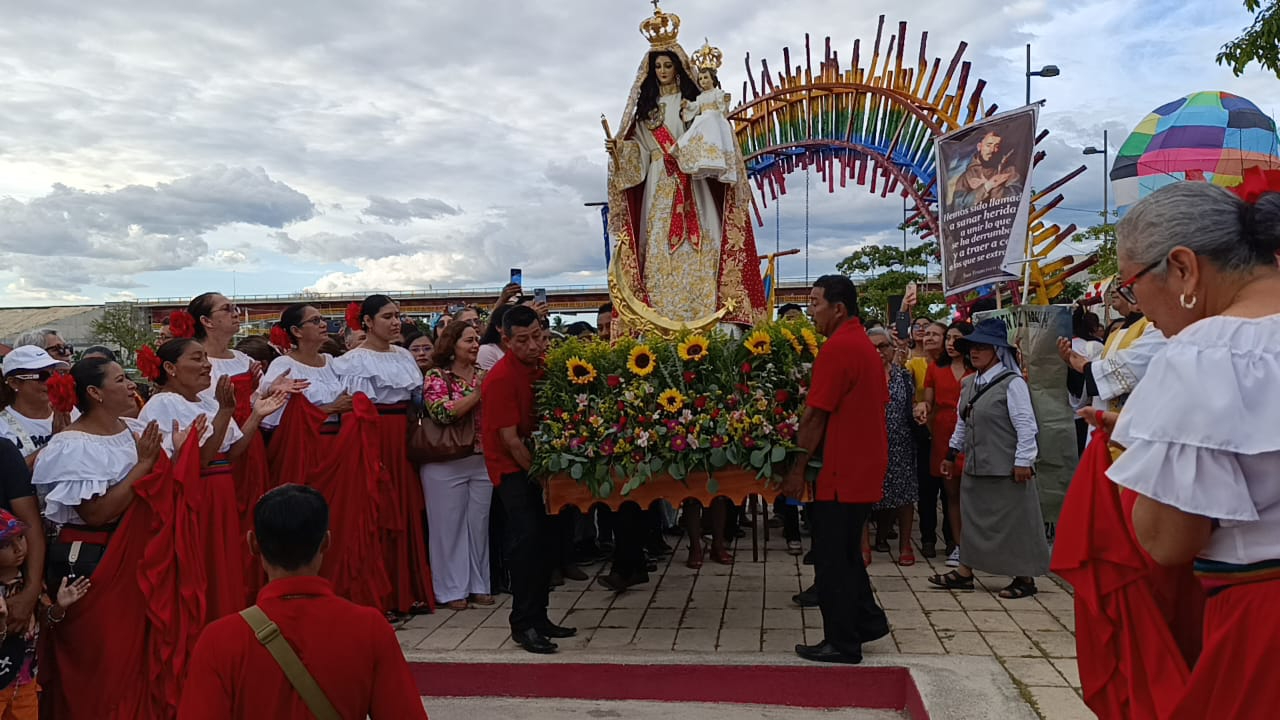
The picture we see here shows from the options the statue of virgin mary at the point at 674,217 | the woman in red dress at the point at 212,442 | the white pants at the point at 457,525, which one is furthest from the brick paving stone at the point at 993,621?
the woman in red dress at the point at 212,442

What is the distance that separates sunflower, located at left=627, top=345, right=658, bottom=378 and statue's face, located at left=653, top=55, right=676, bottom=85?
2.39 meters

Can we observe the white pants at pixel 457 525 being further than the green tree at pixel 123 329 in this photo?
No

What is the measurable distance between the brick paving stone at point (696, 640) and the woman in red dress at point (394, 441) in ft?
6.14

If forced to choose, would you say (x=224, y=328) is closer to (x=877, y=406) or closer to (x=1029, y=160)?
(x=877, y=406)

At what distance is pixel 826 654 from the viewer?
457cm

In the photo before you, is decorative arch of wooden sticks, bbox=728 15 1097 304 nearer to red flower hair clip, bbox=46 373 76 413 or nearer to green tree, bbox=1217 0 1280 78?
green tree, bbox=1217 0 1280 78

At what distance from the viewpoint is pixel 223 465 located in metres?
4.46

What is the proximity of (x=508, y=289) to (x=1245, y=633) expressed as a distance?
6268 millimetres

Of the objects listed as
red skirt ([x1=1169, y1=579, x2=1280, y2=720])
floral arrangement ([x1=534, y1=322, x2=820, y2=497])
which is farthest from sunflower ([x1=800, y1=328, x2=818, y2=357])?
red skirt ([x1=1169, y1=579, x2=1280, y2=720])

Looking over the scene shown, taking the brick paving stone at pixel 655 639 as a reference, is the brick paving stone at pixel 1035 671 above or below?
above

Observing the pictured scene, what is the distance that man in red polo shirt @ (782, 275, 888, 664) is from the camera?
4527 mm

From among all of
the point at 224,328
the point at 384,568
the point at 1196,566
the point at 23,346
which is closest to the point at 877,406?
the point at 1196,566

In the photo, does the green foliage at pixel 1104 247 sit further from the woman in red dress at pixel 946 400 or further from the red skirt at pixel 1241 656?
the red skirt at pixel 1241 656

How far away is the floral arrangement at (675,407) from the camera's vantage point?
473 centimetres
